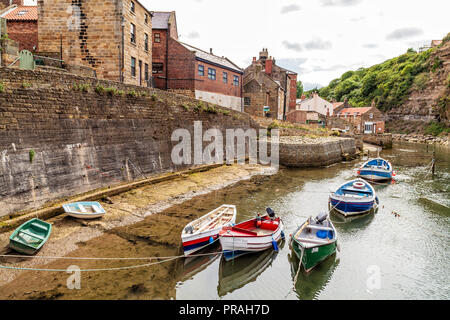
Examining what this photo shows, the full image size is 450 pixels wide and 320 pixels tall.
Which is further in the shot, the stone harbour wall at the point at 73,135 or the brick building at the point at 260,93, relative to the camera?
the brick building at the point at 260,93

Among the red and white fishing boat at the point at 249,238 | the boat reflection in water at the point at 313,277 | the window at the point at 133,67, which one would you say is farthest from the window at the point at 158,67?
the boat reflection in water at the point at 313,277

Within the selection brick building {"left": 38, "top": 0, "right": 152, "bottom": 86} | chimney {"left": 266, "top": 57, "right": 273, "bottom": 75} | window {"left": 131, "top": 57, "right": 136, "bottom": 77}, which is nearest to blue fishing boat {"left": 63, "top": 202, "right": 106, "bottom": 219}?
brick building {"left": 38, "top": 0, "right": 152, "bottom": 86}

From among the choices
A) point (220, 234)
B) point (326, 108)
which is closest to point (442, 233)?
point (220, 234)

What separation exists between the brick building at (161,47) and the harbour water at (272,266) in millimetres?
18139

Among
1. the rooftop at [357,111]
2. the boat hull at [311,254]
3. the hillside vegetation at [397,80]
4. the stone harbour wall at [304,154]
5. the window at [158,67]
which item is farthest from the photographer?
the hillside vegetation at [397,80]

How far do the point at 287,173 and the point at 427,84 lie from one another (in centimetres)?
7154

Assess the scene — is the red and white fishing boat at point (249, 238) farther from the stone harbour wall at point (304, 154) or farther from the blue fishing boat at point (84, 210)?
the stone harbour wall at point (304, 154)

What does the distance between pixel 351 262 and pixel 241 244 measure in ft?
15.2

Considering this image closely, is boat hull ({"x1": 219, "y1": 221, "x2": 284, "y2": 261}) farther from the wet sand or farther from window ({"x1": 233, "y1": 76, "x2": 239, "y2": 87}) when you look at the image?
window ({"x1": 233, "y1": 76, "x2": 239, "y2": 87})

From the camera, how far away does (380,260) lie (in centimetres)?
1226

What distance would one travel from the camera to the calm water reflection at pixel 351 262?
1009 cm

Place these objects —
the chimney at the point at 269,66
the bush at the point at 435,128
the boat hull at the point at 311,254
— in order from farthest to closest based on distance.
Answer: the bush at the point at 435,128 < the chimney at the point at 269,66 < the boat hull at the point at 311,254

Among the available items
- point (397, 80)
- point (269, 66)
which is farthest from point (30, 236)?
point (397, 80)
